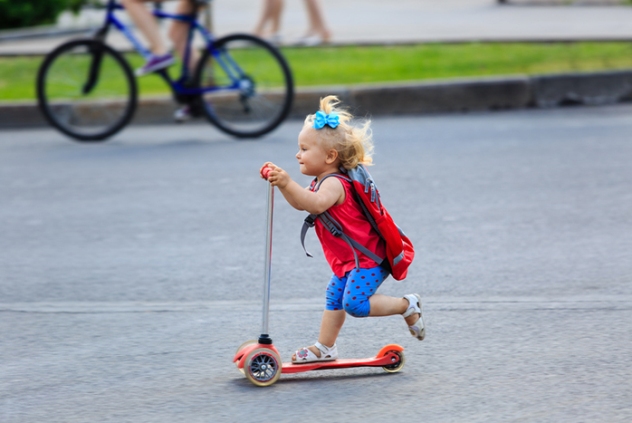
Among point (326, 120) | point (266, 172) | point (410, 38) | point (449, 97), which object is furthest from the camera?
point (410, 38)

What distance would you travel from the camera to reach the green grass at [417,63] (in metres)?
10.3

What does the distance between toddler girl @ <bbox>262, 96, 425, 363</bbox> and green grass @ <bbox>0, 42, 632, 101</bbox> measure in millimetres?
6591

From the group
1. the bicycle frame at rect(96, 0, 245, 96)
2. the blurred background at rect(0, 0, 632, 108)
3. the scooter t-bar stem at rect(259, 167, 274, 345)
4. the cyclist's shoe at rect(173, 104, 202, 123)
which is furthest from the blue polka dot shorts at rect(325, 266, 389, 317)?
the blurred background at rect(0, 0, 632, 108)

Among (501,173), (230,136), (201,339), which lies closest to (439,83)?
(230,136)

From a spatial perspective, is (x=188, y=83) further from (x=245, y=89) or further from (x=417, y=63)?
(x=417, y=63)

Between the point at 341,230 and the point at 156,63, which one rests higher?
the point at 156,63

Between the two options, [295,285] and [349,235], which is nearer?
[349,235]

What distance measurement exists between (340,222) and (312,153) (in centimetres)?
25

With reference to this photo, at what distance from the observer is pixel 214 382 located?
354 centimetres

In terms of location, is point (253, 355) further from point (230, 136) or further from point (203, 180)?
point (230, 136)

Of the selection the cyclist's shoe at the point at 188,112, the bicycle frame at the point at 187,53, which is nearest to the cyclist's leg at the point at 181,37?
the bicycle frame at the point at 187,53

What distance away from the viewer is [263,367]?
3496 mm

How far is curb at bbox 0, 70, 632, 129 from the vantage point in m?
9.54

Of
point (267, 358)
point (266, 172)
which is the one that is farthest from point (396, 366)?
point (266, 172)
